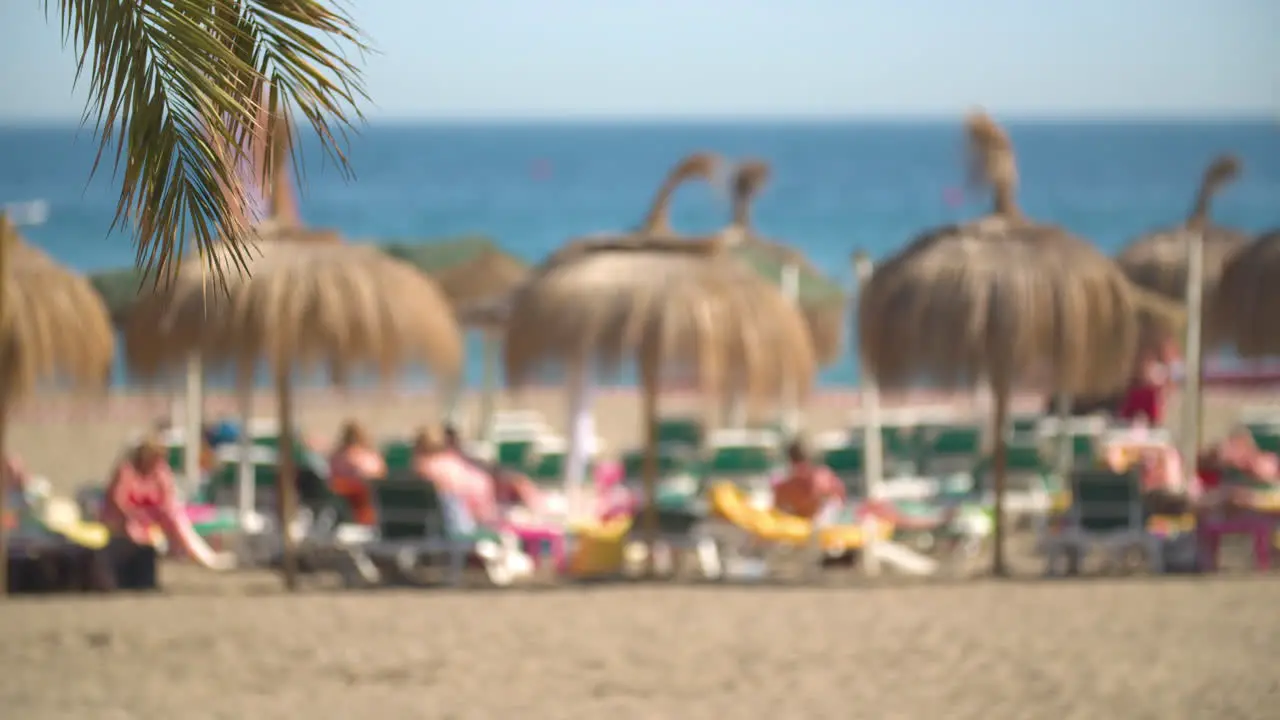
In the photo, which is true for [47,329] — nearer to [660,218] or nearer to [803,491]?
[660,218]

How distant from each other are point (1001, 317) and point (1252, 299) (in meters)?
3.02

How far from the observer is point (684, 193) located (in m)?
103

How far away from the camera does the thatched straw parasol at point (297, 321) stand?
9906 mm

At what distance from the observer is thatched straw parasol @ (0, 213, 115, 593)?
960 cm

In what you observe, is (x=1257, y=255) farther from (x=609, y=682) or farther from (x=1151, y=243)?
(x=609, y=682)

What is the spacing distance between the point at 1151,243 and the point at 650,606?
922 cm

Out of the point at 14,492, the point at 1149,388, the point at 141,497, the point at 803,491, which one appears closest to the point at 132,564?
the point at 141,497

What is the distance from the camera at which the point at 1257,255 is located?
12523 mm

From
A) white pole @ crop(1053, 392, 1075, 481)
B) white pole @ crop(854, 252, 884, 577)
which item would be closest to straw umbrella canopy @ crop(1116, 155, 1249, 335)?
white pole @ crop(1053, 392, 1075, 481)

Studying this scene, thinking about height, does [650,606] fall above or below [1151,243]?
below

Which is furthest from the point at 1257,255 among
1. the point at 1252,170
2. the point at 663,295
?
the point at 1252,170

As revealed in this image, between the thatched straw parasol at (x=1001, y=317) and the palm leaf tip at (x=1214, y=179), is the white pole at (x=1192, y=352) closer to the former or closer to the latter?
the thatched straw parasol at (x=1001, y=317)

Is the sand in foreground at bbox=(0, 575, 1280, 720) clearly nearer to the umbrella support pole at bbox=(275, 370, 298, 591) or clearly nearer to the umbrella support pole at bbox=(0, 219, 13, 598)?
the umbrella support pole at bbox=(275, 370, 298, 591)

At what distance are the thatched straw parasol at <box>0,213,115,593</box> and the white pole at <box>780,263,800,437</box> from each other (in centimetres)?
402
